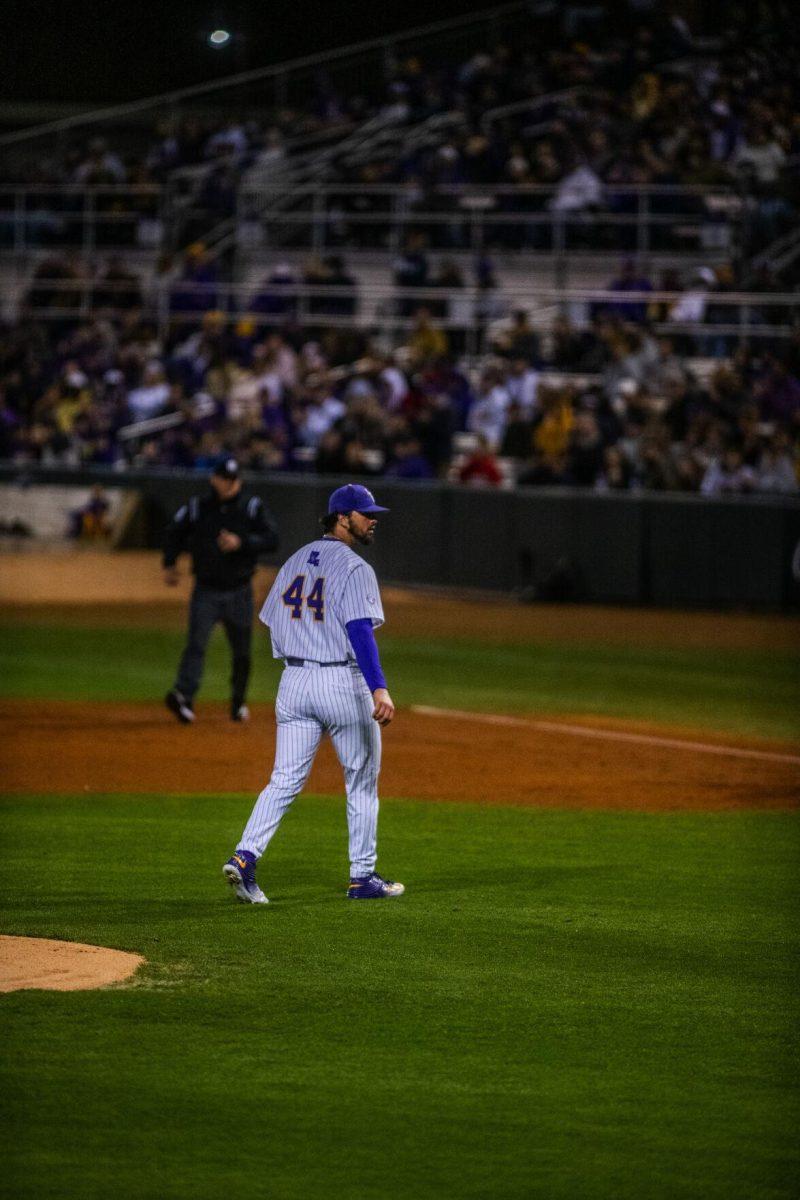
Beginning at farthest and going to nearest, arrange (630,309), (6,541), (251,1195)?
(6,541) < (630,309) < (251,1195)

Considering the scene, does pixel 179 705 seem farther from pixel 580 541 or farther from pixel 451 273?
pixel 451 273

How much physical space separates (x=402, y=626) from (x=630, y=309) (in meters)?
6.82

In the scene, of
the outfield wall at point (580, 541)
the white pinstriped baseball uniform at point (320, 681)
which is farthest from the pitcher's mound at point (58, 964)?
the outfield wall at point (580, 541)

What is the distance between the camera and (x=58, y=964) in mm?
7184

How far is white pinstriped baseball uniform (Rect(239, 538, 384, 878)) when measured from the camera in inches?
320

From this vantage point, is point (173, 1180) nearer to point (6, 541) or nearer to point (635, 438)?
point (635, 438)

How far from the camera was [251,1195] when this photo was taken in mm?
4832

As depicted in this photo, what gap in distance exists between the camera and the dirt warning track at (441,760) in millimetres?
11961

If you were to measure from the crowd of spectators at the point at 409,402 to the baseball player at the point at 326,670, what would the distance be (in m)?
15.4

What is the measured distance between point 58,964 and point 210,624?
6918 millimetres

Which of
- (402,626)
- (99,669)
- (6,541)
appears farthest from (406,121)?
(99,669)

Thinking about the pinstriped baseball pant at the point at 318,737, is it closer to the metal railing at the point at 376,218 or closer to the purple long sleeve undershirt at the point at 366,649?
the purple long sleeve undershirt at the point at 366,649

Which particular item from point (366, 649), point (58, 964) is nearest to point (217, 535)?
point (366, 649)

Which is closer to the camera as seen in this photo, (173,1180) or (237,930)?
(173,1180)
